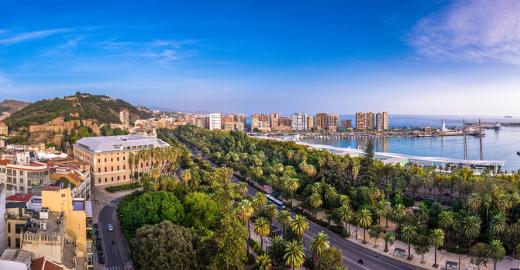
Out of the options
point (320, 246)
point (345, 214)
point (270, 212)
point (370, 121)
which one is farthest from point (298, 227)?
point (370, 121)

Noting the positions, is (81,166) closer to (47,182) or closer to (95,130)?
(47,182)

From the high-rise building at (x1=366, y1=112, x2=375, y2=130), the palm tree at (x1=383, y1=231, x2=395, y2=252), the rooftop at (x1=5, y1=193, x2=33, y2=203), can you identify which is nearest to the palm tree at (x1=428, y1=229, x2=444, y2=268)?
the palm tree at (x1=383, y1=231, x2=395, y2=252)

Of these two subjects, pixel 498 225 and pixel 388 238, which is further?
pixel 388 238

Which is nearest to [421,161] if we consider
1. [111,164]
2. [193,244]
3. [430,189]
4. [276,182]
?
[430,189]

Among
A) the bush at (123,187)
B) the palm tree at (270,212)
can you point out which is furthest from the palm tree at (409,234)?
the bush at (123,187)

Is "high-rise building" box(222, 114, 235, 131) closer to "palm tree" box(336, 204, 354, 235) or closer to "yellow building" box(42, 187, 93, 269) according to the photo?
"palm tree" box(336, 204, 354, 235)

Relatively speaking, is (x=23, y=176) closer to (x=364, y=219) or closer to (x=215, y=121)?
(x=364, y=219)
